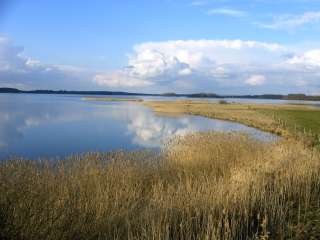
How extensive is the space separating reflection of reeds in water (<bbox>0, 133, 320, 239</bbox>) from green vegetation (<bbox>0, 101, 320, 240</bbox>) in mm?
16

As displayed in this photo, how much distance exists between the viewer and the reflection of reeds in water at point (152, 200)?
20.9 feet

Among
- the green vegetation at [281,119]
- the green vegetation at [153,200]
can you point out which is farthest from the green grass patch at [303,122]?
the green vegetation at [153,200]

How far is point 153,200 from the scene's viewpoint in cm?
792

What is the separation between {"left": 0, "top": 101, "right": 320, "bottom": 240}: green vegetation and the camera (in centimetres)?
636

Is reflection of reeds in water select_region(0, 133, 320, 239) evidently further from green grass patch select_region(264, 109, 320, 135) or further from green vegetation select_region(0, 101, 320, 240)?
green grass patch select_region(264, 109, 320, 135)

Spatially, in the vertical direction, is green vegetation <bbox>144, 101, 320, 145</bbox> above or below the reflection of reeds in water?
below

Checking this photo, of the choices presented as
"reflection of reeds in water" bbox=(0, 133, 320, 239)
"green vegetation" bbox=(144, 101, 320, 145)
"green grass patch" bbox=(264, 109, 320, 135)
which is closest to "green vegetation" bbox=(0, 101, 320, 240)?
"reflection of reeds in water" bbox=(0, 133, 320, 239)

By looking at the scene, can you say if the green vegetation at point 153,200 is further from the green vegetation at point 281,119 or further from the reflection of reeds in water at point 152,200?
the green vegetation at point 281,119

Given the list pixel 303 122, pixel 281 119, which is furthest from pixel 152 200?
pixel 281 119

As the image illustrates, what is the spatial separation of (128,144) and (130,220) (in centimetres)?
1509

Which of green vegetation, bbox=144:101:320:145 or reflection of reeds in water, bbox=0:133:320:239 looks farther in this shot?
green vegetation, bbox=144:101:320:145

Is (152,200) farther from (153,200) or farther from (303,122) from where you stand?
(303,122)

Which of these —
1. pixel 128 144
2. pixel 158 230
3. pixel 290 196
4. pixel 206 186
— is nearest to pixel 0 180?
pixel 158 230

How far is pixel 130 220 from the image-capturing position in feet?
23.5
